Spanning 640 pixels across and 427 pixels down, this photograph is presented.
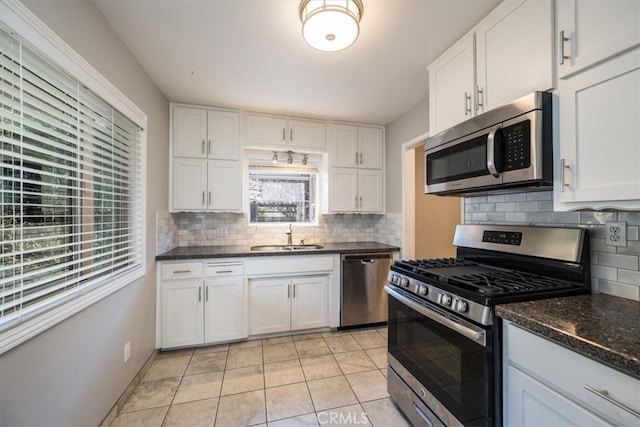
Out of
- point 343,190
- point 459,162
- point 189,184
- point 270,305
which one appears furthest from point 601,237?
point 189,184

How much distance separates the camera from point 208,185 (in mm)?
2857

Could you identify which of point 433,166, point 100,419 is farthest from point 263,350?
point 433,166

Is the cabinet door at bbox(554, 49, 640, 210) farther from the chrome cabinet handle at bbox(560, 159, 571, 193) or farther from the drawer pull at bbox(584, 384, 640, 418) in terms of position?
the drawer pull at bbox(584, 384, 640, 418)

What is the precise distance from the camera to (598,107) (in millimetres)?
1032

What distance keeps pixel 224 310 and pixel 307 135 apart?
2129mm

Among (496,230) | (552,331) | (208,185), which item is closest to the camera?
(552,331)

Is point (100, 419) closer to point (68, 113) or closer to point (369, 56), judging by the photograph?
point (68, 113)

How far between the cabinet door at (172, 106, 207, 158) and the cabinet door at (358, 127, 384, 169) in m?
1.83

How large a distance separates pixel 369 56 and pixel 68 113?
Answer: 185cm

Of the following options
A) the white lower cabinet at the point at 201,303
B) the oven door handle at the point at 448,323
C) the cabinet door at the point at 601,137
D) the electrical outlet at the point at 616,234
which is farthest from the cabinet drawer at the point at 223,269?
the electrical outlet at the point at 616,234

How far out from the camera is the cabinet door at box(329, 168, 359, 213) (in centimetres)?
321

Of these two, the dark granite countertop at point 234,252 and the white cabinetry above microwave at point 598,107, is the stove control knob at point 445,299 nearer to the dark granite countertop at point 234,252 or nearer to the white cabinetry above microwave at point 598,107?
the white cabinetry above microwave at point 598,107

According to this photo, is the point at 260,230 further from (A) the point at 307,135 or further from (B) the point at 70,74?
(B) the point at 70,74

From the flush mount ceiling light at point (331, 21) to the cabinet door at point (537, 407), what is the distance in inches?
68.1
